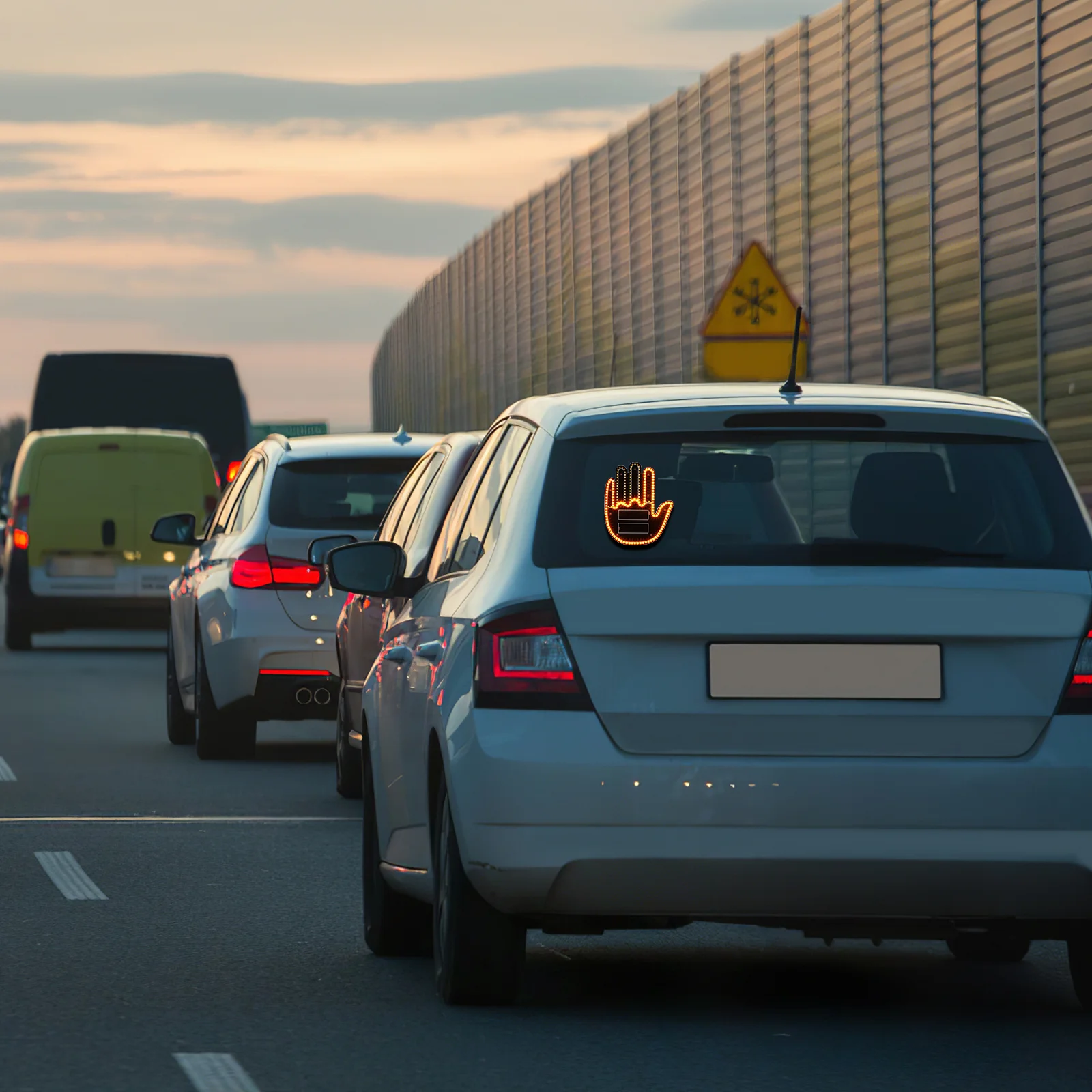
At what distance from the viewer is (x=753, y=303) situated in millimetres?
18828

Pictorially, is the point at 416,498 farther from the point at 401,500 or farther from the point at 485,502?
the point at 485,502

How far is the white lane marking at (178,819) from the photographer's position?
499 inches

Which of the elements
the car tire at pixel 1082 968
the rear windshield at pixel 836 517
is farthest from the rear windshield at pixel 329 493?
the car tire at pixel 1082 968

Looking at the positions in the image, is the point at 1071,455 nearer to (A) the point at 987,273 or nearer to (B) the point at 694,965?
(A) the point at 987,273

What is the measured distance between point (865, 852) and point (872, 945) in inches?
92.7

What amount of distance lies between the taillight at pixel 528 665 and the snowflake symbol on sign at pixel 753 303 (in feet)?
38.8

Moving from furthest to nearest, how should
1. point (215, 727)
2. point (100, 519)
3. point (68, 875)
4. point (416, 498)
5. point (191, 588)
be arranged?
point (100, 519) → point (191, 588) → point (215, 727) → point (416, 498) → point (68, 875)

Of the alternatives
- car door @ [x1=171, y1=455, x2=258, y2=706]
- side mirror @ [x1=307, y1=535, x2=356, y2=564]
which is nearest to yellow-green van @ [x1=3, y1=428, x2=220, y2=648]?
car door @ [x1=171, y1=455, x2=258, y2=706]

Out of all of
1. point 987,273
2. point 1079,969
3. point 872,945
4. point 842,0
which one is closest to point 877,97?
point 842,0

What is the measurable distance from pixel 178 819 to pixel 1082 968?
586cm

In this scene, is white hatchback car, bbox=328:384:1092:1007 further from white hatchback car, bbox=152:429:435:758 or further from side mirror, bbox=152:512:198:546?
side mirror, bbox=152:512:198:546

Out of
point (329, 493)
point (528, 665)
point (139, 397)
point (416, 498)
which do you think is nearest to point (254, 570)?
point (329, 493)

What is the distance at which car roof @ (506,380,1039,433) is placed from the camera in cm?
743

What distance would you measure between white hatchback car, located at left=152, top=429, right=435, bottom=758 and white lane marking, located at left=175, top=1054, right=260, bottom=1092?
7.82 m
